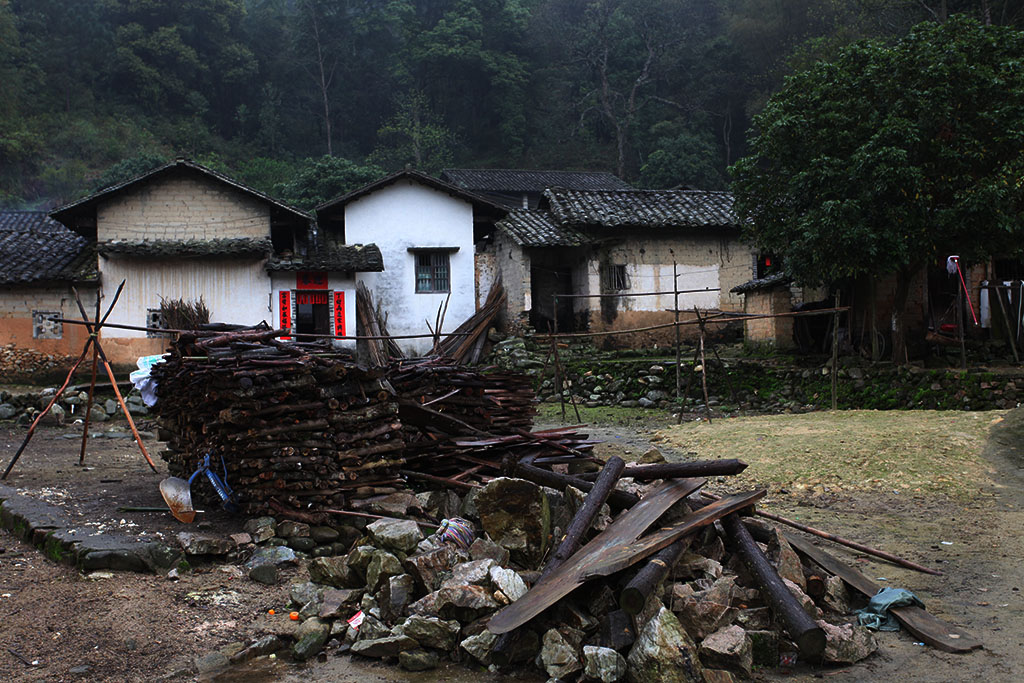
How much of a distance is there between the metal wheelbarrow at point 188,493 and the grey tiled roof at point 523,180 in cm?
2992

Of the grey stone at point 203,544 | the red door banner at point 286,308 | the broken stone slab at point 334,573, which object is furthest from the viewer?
the red door banner at point 286,308

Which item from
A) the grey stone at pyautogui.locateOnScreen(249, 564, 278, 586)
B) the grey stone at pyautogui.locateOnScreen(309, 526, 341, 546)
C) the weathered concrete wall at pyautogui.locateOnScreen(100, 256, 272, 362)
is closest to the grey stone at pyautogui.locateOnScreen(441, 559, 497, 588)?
the grey stone at pyautogui.locateOnScreen(249, 564, 278, 586)

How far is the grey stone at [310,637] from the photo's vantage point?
5.34 m

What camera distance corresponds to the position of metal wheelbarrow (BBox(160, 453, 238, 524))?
751cm

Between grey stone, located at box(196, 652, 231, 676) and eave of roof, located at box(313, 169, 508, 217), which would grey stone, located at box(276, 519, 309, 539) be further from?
eave of roof, located at box(313, 169, 508, 217)

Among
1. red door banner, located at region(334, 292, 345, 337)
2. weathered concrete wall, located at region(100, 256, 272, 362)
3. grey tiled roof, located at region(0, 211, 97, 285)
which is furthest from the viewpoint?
red door banner, located at region(334, 292, 345, 337)

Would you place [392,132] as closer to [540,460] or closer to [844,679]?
[540,460]

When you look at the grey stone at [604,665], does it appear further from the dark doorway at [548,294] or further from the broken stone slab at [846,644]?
the dark doorway at [548,294]

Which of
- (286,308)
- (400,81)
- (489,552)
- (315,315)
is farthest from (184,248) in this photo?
(400,81)

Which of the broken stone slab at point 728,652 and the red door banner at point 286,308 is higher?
the red door banner at point 286,308

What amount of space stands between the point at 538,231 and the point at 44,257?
1319cm

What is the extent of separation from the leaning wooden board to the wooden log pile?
3.93 meters

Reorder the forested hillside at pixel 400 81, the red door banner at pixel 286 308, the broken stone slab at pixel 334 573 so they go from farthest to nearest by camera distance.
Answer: the forested hillside at pixel 400 81, the red door banner at pixel 286 308, the broken stone slab at pixel 334 573

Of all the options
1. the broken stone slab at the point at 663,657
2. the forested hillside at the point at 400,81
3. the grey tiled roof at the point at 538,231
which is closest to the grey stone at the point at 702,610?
the broken stone slab at the point at 663,657
